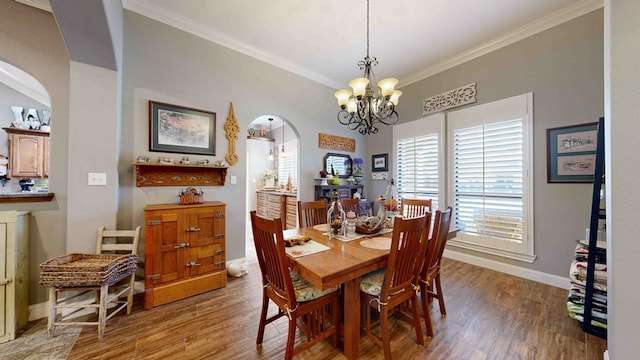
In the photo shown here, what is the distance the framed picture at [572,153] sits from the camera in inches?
90.6

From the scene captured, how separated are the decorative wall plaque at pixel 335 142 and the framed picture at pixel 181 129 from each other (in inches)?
72.5

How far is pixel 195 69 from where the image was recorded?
2.70m

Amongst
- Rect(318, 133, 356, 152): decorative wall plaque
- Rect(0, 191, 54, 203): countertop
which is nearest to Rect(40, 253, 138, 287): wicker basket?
Rect(0, 191, 54, 203): countertop

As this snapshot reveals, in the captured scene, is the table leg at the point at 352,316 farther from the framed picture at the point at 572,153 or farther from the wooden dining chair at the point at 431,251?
the framed picture at the point at 572,153

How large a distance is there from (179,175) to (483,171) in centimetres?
403

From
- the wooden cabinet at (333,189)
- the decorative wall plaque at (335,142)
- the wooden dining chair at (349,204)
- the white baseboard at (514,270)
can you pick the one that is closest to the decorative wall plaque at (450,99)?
the decorative wall plaque at (335,142)

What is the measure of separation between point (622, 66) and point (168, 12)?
3855 millimetres

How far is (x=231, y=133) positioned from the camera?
293cm

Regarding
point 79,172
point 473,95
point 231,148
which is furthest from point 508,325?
point 79,172

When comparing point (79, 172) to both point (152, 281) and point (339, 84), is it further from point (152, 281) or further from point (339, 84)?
point (339, 84)

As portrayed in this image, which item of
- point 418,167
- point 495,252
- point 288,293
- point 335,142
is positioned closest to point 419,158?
point 418,167

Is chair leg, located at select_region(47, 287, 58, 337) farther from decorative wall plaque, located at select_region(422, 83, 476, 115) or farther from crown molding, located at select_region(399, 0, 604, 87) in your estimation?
crown molding, located at select_region(399, 0, 604, 87)

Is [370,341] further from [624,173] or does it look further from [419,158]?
[419,158]

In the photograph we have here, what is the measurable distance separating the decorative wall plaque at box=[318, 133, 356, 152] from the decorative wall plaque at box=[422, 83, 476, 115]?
1420 mm
